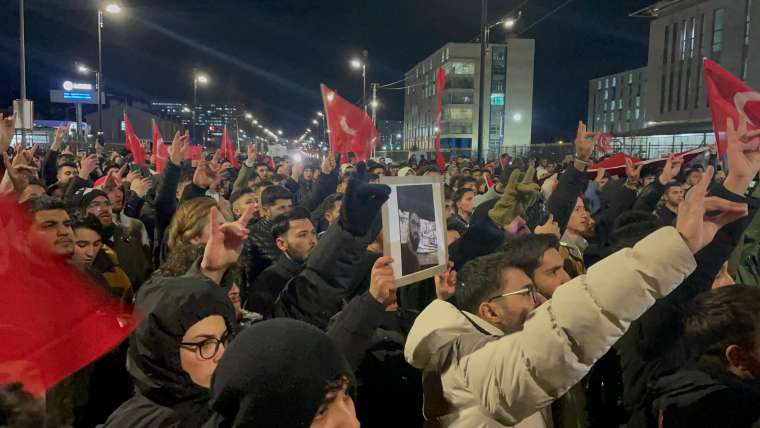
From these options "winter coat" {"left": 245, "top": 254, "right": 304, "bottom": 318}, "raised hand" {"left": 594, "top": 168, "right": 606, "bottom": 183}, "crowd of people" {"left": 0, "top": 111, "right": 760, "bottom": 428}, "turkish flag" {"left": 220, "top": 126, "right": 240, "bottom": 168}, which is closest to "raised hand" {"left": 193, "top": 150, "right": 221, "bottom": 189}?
"crowd of people" {"left": 0, "top": 111, "right": 760, "bottom": 428}

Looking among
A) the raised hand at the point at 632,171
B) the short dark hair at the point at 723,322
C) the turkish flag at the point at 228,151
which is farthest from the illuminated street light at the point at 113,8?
the short dark hair at the point at 723,322

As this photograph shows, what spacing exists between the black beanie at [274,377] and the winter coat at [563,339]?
0.56 metres

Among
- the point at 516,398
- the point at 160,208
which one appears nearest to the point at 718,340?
the point at 516,398

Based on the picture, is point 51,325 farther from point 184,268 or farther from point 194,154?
point 194,154

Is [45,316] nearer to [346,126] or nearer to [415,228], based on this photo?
[415,228]

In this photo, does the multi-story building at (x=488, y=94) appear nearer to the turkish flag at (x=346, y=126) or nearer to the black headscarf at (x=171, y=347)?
the turkish flag at (x=346, y=126)

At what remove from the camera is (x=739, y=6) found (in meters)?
49.8

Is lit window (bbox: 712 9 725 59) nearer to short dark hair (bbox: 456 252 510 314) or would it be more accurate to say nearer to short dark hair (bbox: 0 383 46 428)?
short dark hair (bbox: 456 252 510 314)

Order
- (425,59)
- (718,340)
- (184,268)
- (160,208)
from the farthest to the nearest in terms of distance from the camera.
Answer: (425,59) < (160,208) < (184,268) < (718,340)

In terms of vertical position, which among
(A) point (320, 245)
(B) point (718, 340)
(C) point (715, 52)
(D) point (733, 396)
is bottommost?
(D) point (733, 396)

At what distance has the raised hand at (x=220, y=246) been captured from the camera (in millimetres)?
3100

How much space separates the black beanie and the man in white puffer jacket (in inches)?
22.6

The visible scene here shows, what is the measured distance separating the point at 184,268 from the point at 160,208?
132 inches

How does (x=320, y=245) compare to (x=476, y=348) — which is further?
(x=320, y=245)
